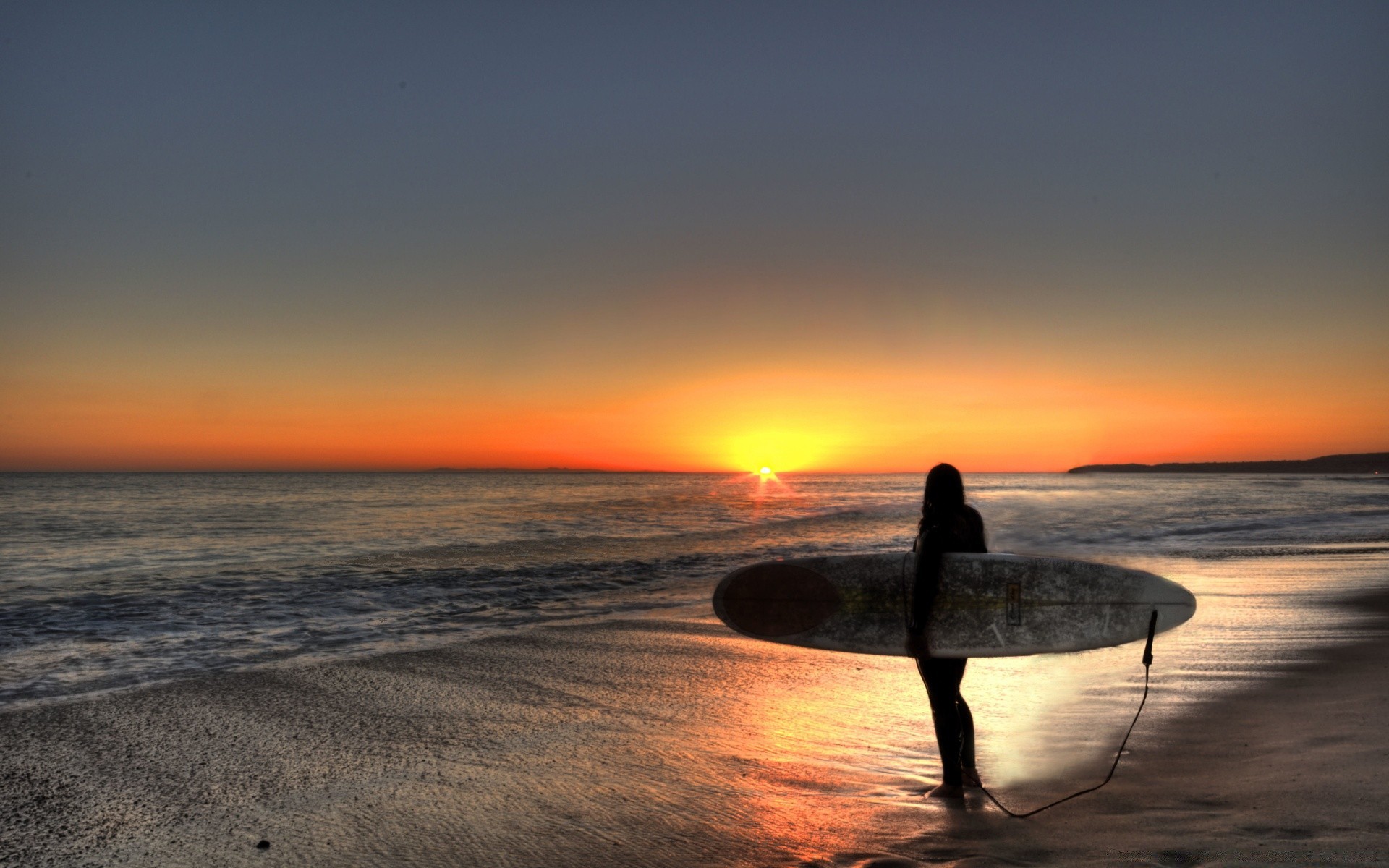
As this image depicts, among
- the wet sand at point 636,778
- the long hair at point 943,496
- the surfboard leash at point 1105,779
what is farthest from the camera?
the long hair at point 943,496

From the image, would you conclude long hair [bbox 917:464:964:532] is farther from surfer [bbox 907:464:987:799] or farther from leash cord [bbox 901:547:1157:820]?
leash cord [bbox 901:547:1157:820]

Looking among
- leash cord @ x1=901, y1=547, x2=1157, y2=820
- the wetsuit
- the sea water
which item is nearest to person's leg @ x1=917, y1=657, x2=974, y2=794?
the wetsuit

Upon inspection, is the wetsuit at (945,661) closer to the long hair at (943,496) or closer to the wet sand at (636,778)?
the long hair at (943,496)

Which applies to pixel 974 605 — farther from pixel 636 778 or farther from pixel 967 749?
pixel 636 778

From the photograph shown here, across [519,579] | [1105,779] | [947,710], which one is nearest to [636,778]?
[947,710]

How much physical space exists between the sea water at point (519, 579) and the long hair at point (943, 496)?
1373 mm

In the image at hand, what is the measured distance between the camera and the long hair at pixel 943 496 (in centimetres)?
Answer: 403

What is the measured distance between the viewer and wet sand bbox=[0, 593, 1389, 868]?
3.18 metres

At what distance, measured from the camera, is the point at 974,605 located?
14.6 ft

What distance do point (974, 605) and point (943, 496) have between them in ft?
2.60

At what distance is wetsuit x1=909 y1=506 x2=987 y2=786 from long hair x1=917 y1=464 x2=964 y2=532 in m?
0.02

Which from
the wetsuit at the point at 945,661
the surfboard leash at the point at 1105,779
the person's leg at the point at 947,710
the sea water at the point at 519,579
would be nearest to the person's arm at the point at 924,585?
A: the wetsuit at the point at 945,661

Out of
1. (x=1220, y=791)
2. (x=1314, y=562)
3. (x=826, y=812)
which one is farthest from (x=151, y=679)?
(x=1314, y=562)

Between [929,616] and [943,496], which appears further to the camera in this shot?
[929,616]
